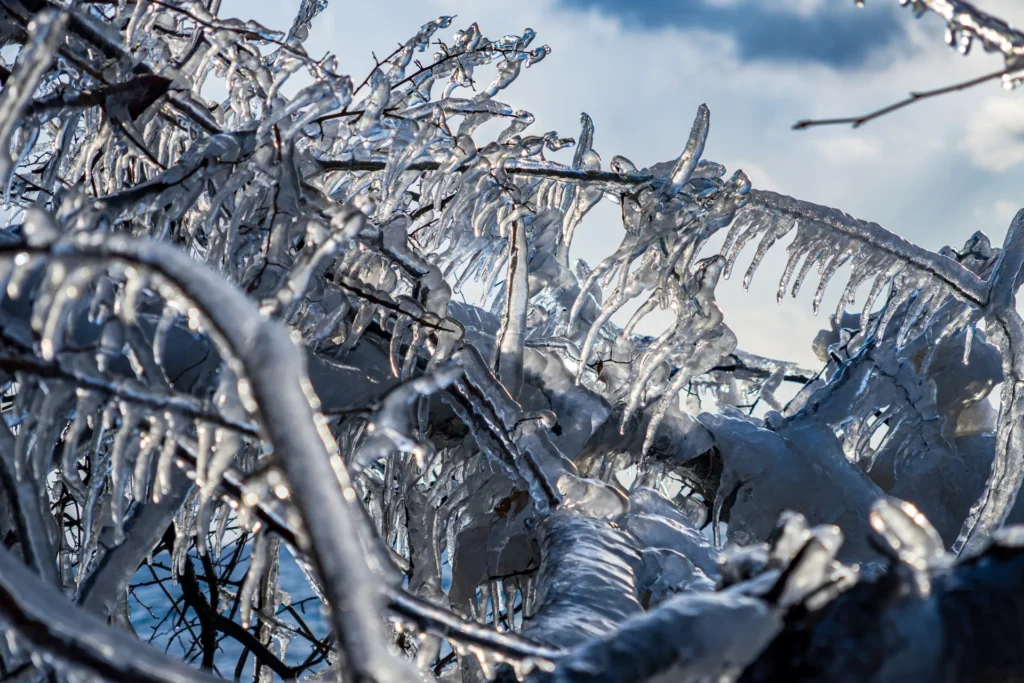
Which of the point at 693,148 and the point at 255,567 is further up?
the point at 693,148

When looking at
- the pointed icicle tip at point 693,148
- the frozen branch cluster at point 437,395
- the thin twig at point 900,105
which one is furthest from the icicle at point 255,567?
the pointed icicle tip at point 693,148

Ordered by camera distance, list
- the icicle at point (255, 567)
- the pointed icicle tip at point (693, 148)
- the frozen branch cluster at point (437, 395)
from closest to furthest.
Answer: the frozen branch cluster at point (437, 395), the icicle at point (255, 567), the pointed icicle tip at point (693, 148)

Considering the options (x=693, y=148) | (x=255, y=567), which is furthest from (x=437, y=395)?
(x=255, y=567)

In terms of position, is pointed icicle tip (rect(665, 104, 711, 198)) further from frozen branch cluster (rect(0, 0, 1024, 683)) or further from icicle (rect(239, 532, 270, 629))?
icicle (rect(239, 532, 270, 629))

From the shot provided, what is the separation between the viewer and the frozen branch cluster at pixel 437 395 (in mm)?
552

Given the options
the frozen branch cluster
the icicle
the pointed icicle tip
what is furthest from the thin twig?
the pointed icicle tip

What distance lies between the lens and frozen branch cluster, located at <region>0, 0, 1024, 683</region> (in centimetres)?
55

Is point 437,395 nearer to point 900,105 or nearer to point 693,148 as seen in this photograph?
point 693,148

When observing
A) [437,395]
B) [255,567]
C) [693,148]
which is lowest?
[255,567]

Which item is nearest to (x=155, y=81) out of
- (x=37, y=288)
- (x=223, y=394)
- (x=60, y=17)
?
(x=37, y=288)

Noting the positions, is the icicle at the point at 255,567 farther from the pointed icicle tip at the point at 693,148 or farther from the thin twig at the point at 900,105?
the pointed icicle tip at the point at 693,148

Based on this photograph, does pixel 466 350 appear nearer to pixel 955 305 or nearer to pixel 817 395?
pixel 817 395

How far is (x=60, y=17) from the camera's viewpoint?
850mm

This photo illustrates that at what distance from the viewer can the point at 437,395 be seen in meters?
1.98
